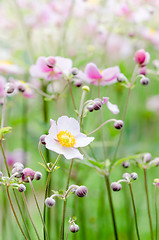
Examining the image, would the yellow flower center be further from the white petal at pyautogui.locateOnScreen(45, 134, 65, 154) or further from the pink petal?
the pink petal

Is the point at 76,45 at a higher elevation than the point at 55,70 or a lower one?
higher

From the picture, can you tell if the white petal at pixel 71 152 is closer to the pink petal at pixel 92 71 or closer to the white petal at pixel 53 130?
the white petal at pixel 53 130

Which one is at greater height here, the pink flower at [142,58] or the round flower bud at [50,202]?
the pink flower at [142,58]

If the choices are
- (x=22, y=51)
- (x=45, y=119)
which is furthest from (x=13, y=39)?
(x=45, y=119)

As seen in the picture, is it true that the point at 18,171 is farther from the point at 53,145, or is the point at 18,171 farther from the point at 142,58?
the point at 142,58

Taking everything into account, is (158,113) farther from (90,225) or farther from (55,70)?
(55,70)

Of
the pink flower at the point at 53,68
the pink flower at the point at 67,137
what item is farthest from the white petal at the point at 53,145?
the pink flower at the point at 53,68
